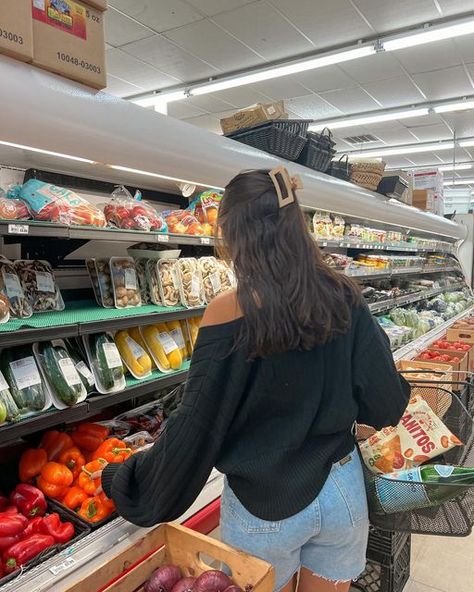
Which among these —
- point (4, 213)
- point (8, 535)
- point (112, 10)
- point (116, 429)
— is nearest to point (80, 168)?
point (4, 213)

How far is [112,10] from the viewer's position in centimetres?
582

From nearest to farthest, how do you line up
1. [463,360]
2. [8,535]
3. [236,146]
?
[8,535], [236,146], [463,360]

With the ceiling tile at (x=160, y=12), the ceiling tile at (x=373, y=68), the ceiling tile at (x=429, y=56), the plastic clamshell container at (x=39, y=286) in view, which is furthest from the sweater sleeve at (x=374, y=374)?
the ceiling tile at (x=373, y=68)

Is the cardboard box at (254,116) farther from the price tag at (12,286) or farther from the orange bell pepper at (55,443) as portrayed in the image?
the orange bell pepper at (55,443)

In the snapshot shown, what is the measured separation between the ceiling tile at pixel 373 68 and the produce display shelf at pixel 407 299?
11.8ft

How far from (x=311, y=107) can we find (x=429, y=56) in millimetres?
2796

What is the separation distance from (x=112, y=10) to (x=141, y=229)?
4.90 meters

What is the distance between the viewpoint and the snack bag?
71.2 inches

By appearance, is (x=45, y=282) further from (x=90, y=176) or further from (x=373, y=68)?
(x=373, y=68)

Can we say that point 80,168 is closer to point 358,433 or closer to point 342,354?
point 342,354

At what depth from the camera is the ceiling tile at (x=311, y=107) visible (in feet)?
30.3

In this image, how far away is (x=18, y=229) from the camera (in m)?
1.60

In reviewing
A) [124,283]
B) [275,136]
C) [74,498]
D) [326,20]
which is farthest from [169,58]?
[74,498]

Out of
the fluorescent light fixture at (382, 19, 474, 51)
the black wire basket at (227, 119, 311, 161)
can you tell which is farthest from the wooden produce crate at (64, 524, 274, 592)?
the fluorescent light fixture at (382, 19, 474, 51)
